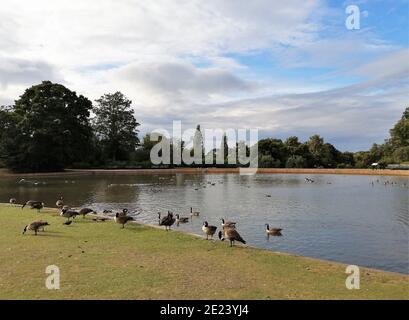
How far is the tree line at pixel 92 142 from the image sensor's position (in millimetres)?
69438

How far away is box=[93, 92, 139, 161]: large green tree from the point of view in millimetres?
92312

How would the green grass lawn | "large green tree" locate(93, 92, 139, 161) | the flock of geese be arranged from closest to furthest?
the green grass lawn → the flock of geese → "large green tree" locate(93, 92, 139, 161)

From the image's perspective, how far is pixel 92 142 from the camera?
85125 mm

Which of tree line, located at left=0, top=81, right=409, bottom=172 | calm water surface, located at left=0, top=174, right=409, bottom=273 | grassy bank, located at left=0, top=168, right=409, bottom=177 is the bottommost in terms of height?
calm water surface, located at left=0, top=174, right=409, bottom=273

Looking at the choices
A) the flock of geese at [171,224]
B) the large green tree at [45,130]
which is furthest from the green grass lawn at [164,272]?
the large green tree at [45,130]

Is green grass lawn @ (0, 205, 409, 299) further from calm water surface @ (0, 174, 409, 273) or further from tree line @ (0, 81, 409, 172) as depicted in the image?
tree line @ (0, 81, 409, 172)

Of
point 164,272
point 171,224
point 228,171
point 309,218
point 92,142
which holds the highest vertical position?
point 92,142

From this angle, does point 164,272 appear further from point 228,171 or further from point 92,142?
point 92,142

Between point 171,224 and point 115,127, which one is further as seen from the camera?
point 115,127

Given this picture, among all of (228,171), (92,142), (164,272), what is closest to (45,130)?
(92,142)

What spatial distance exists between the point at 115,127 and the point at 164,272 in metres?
85.8

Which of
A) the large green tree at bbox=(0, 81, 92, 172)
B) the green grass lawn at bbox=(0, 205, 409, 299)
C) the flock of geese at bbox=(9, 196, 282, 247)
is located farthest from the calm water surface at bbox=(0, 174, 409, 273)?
the large green tree at bbox=(0, 81, 92, 172)

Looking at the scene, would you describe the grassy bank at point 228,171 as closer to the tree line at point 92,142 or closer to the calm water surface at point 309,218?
the tree line at point 92,142
